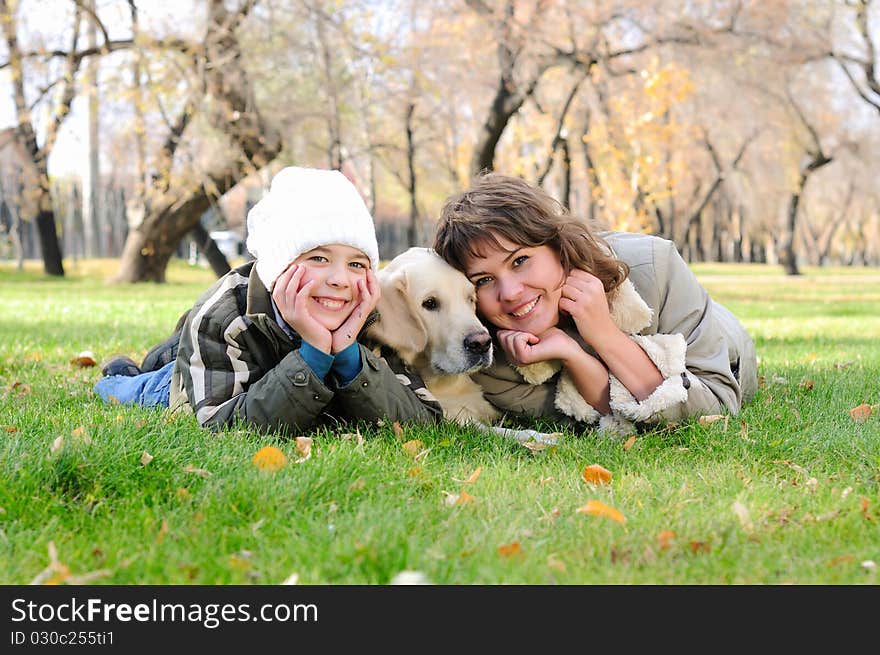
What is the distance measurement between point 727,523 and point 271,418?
1.74m

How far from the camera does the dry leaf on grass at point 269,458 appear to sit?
3.07 meters

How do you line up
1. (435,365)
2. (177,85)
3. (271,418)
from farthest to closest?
1. (177,85)
2. (435,365)
3. (271,418)

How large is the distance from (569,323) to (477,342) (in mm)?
619

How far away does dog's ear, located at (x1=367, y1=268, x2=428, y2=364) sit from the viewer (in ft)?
12.5

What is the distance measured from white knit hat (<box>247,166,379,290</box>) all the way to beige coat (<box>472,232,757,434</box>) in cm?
96

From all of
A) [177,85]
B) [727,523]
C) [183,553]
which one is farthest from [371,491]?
[177,85]

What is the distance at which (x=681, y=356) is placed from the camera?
3906 mm

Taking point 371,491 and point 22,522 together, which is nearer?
point 22,522

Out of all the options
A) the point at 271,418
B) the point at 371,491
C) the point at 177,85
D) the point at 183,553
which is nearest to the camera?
the point at 183,553

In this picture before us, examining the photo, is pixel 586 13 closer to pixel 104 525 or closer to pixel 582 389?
pixel 582 389

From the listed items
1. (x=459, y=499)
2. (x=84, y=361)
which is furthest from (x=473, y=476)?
(x=84, y=361)

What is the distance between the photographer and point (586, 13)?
16.1m
